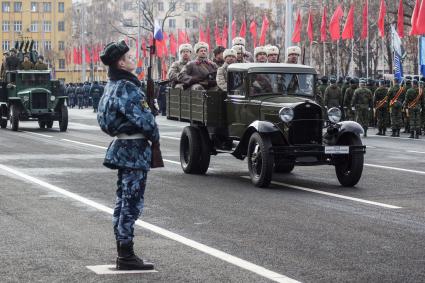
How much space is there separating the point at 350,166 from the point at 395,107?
1770 cm

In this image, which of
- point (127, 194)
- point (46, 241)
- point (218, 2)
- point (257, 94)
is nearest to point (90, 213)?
point (46, 241)

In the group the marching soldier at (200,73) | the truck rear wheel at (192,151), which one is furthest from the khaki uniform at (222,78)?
the truck rear wheel at (192,151)

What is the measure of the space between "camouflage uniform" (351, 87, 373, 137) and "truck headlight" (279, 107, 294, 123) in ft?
58.8

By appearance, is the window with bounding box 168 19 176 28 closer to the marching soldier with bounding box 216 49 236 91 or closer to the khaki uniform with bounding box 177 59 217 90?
the khaki uniform with bounding box 177 59 217 90

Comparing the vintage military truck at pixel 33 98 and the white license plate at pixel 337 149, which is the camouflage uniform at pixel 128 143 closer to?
the white license plate at pixel 337 149

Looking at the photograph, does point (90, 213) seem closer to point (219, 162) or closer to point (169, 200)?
point (169, 200)

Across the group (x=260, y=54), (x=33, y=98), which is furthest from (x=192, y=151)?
(x=33, y=98)

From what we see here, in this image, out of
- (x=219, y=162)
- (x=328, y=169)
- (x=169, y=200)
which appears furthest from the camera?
(x=219, y=162)

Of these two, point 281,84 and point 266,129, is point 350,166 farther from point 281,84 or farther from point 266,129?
point 281,84

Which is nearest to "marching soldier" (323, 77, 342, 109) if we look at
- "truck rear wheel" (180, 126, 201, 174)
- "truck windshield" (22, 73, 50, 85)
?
"truck windshield" (22, 73, 50, 85)

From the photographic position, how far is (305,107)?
55.3 feet

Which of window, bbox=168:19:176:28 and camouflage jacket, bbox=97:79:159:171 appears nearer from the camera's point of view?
camouflage jacket, bbox=97:79:159:171

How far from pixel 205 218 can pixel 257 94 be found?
5.41 m

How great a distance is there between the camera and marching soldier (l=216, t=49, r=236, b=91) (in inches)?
733
